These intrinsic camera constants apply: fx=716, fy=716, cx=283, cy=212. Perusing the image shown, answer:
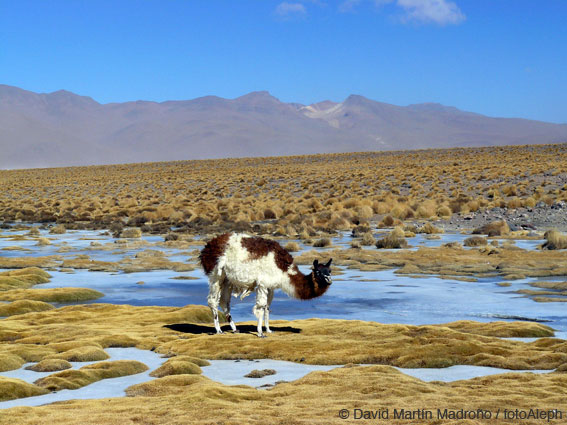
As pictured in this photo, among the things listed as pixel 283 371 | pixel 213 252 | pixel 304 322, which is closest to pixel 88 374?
pixel 283 371

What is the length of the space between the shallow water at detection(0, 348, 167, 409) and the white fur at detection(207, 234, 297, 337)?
1623 millimetres

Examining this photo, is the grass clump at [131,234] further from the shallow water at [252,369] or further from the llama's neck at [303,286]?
the shallow water at [252,369]

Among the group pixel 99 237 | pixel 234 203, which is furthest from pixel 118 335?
pixel 234 203

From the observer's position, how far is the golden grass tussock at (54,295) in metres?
17.5

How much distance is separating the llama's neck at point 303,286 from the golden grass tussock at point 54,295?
7.73 m

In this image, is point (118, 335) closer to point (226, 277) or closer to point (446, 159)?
point (226, 277)

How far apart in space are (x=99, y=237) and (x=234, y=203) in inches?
634

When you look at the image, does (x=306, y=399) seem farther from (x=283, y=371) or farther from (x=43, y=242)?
(x=43, y=242)

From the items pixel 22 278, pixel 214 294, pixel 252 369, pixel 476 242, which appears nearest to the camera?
pixel 252 369

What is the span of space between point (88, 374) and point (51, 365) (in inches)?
35.1

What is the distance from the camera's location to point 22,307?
15.9 m

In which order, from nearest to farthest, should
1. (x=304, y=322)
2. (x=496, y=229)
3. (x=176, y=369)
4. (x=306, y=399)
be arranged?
(x=306, y=399)
(x=176, y=369)
(x=304, y=322)
(x=496, y=229)

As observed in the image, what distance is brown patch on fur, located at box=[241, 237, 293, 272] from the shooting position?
38.7 ft

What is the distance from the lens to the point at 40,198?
67062mm
